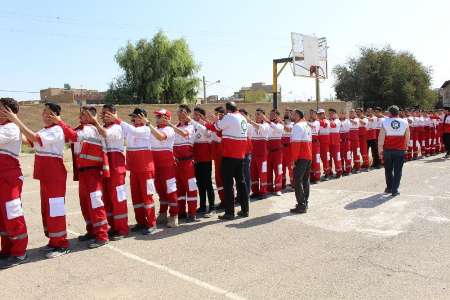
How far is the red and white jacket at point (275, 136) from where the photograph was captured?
405 inches

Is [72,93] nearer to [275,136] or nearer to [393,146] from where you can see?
[275,136]

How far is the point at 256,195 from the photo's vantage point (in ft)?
33.1

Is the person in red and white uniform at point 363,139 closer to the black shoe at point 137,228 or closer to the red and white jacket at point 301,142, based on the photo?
the red and white jacket at point 301,142

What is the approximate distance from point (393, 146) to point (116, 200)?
6453mm

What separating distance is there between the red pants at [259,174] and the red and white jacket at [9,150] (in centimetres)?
537

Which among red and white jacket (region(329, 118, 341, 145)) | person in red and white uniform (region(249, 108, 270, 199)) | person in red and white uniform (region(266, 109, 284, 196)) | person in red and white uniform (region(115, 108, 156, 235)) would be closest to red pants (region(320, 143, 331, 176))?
red and white jacket (region(329, 118, 341, 145))

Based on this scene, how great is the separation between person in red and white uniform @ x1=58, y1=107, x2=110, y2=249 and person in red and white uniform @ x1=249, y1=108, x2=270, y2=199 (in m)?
4.17

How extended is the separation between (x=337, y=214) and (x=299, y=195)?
2.48 ft

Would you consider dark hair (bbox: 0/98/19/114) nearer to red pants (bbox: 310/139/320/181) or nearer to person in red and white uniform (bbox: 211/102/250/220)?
person in red and white uniform (bbox: 211/102/250/220)

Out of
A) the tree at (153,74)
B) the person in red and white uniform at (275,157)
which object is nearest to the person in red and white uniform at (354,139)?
the person in red and white uniform at (275,157)

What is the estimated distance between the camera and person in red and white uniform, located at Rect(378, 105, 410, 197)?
33.2 feet

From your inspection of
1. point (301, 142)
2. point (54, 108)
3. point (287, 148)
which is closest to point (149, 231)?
point (54, 108)

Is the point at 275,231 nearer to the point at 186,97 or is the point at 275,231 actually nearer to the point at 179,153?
the point at 179,153

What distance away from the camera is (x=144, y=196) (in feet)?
23.1
